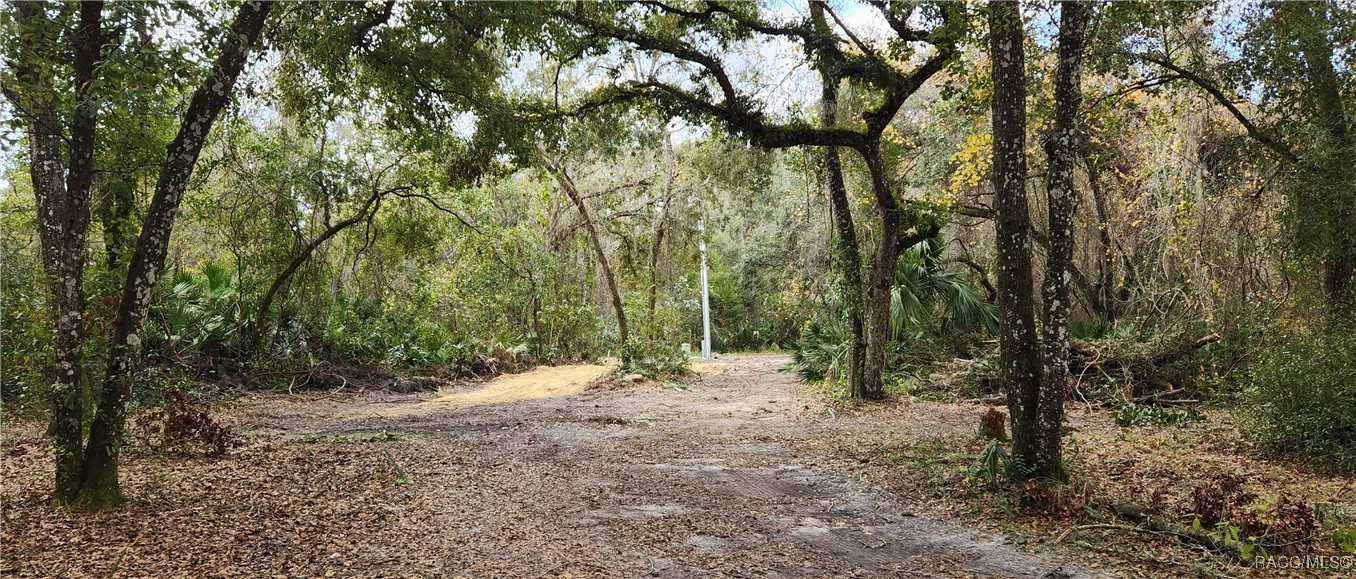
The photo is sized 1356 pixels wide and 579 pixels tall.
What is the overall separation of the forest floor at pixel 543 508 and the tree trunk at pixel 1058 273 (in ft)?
2.48

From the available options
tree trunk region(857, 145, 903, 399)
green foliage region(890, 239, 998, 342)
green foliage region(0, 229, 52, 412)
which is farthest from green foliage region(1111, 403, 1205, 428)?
green foliage region(0, 229, 52, 412)

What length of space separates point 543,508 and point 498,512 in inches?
12.5

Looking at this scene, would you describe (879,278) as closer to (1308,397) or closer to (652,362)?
(1308,397)

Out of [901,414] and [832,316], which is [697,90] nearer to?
[901,414]

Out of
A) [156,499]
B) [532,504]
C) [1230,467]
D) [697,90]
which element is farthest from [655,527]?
[697,90]

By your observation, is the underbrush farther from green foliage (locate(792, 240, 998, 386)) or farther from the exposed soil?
green foliage (locate(792, 240, 998, 386))

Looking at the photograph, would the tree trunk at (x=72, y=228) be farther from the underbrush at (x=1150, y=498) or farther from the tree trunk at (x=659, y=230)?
the tree trunk at (x=659, y=230)

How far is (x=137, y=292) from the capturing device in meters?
4.54

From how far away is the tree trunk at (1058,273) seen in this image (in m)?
5.20

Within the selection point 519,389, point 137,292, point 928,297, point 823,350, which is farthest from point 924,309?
point 137,292

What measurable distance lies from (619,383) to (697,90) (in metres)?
6.95

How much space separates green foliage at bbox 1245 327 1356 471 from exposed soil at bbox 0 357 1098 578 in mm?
3198

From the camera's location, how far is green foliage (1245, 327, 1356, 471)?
5930 mm

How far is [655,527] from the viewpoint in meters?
4.75
